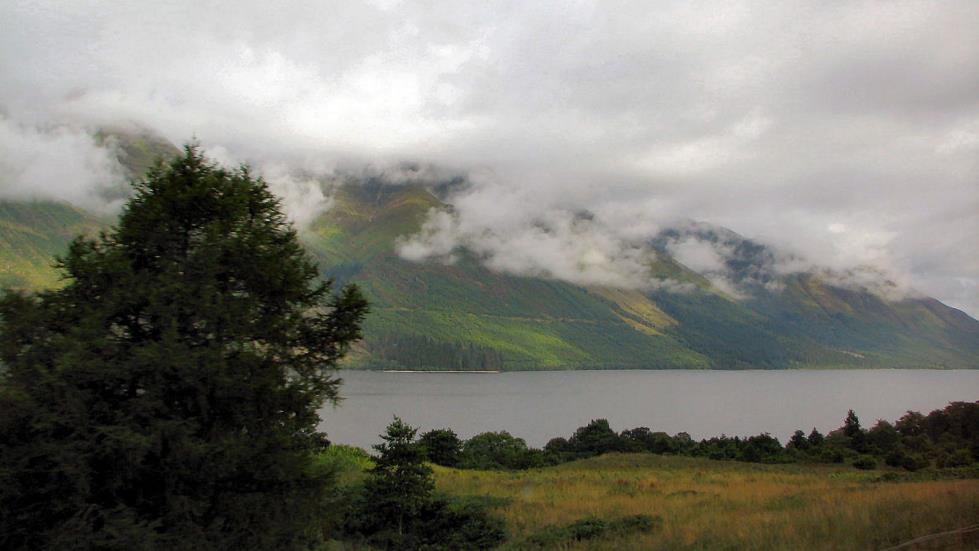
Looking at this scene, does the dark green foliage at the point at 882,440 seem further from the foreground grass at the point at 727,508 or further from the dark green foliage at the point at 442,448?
the dark green foliage at the point at 442,448

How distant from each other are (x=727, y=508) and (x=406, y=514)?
930cm

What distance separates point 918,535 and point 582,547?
20.0 feet

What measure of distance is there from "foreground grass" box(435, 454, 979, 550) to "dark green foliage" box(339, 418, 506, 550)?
1.16m

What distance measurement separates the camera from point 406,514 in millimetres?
19156

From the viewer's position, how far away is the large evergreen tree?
10.3m

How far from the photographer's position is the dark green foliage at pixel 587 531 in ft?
49.0

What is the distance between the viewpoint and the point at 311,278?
13758mm

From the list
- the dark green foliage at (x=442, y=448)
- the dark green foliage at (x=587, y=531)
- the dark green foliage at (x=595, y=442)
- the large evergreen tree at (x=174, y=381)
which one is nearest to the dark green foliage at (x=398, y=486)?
the dark green foliage at (x=587, y=531)

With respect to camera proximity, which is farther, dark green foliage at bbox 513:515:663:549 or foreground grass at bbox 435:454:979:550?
dark green foliage at bbox 513:515:663:549

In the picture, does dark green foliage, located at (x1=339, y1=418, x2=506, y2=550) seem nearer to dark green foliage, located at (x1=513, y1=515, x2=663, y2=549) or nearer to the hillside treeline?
dark green foliage, located at (x1=513, y1=515, x2=663, y2=549)

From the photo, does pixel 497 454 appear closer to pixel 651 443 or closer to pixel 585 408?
pixel 651 443

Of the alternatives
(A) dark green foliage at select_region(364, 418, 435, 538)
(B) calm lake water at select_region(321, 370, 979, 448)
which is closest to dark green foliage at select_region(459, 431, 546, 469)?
(B) calm lake water at select_region(321, 370, 979, 448)

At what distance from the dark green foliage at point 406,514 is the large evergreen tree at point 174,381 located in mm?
5323

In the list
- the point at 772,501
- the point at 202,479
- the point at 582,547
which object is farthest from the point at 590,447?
the point at 202,479
